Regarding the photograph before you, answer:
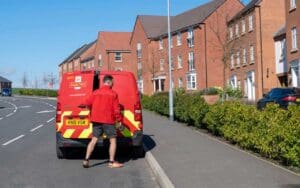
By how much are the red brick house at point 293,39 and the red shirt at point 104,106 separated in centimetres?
2794

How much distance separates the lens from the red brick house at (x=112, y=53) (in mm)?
89250

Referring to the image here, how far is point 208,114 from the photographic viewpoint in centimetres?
1722

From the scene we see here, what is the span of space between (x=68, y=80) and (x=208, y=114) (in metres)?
6.45

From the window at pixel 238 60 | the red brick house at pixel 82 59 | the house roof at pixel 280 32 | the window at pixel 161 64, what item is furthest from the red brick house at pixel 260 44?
the red brick house at pixel 82 59

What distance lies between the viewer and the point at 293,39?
3756 cm

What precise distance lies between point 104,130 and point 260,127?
339 cm

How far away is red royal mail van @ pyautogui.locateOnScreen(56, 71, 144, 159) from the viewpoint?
38.2ft

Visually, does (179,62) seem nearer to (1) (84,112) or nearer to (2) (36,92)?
(2) (36,92)

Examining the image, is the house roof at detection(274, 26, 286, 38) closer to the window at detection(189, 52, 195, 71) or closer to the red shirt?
the window at detection(189, 52, 195, 71)

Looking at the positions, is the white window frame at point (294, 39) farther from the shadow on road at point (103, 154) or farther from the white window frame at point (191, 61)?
the shadow on road at point (103, 154)

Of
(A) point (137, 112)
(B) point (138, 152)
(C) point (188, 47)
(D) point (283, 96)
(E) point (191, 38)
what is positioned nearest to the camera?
(A) point (137, 112)

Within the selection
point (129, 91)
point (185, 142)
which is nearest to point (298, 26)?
point (185, 142)

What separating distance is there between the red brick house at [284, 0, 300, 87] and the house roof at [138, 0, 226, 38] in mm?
21887

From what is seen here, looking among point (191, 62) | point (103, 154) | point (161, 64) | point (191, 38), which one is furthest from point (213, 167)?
point (161, 64)
